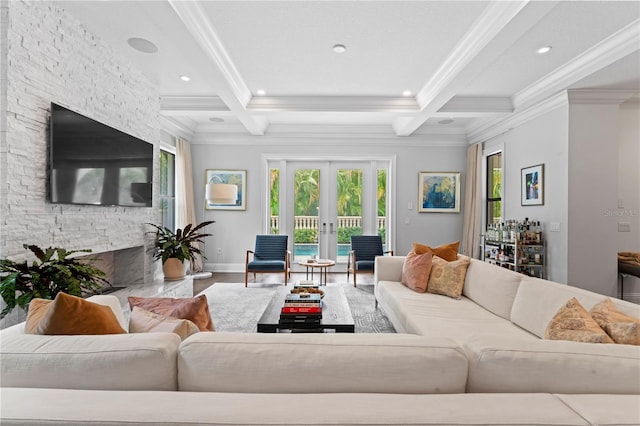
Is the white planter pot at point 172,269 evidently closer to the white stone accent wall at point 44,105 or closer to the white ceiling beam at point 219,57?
the white stone accent wall at point 44,105

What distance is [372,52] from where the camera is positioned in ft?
11.0

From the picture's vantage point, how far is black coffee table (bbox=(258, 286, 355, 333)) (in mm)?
2447

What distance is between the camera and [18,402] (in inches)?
34.2

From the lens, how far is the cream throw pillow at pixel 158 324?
1.22m

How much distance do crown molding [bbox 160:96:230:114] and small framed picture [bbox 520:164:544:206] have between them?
427cm

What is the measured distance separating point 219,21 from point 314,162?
3782 millimetres

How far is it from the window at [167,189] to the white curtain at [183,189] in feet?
0.29

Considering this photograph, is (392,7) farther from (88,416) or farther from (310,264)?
(310,264)

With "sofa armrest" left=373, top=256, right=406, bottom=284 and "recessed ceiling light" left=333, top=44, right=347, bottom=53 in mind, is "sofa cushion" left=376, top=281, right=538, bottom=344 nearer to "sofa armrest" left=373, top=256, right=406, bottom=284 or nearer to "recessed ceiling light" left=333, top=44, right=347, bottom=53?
"sofa armrest" left=373, top=256, right=406, bottom=284

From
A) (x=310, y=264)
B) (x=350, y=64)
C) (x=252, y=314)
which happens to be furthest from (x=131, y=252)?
(x=350, y=64)

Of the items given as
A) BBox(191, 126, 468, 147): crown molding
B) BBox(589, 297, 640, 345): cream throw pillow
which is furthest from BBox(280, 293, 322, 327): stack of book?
BBox(191, 126, 468, 147): crown molding

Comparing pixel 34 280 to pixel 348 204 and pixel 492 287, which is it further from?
pixel 348 204

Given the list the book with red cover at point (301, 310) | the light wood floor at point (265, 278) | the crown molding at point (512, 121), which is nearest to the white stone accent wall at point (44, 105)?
the book with red cover at point (301, 310)

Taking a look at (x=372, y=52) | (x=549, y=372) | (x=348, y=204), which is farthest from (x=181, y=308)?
(x=348, y=204)
